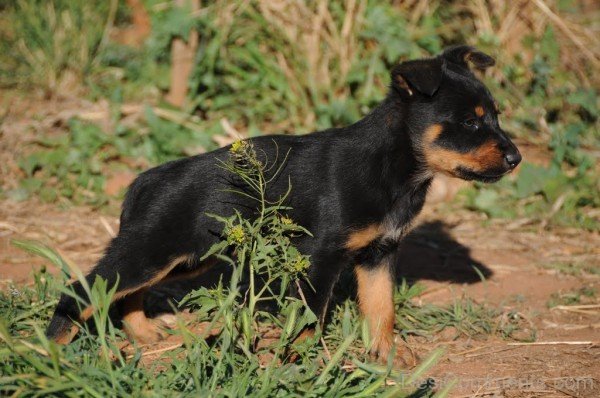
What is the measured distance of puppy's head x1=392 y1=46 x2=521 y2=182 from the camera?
4340 millimetres

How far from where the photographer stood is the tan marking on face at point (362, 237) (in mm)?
4168

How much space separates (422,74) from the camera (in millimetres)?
4145

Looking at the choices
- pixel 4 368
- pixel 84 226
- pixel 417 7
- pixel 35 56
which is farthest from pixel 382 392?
pixel 35 56

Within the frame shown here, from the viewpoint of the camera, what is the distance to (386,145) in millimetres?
4387

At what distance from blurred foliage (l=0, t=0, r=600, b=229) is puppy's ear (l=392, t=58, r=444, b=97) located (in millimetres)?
3146

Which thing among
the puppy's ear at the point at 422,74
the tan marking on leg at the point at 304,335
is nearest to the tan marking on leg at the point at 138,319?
the tan marking on leg at the point at 304,335

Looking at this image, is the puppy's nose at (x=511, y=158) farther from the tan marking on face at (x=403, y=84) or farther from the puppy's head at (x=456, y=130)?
the tan marking on face at (x=403, y=84)

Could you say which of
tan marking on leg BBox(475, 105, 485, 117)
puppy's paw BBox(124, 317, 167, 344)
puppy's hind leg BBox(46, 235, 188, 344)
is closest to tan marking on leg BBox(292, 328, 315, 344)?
puppy's hind leg BBox(46, 235, 188, 344)

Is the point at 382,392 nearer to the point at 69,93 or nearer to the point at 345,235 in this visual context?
the point at 345,235

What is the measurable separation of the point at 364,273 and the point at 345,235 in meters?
0.54

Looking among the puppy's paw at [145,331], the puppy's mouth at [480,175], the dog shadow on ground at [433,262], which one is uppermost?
the puppy's mouth at [480,175]

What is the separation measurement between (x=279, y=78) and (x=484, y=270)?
3.17 metres

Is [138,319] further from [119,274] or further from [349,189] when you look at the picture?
[349,189]

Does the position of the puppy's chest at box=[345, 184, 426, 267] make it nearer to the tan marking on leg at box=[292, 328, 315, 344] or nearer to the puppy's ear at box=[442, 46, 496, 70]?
the tan marking on leg at box=[292, 328, 315, 344]
